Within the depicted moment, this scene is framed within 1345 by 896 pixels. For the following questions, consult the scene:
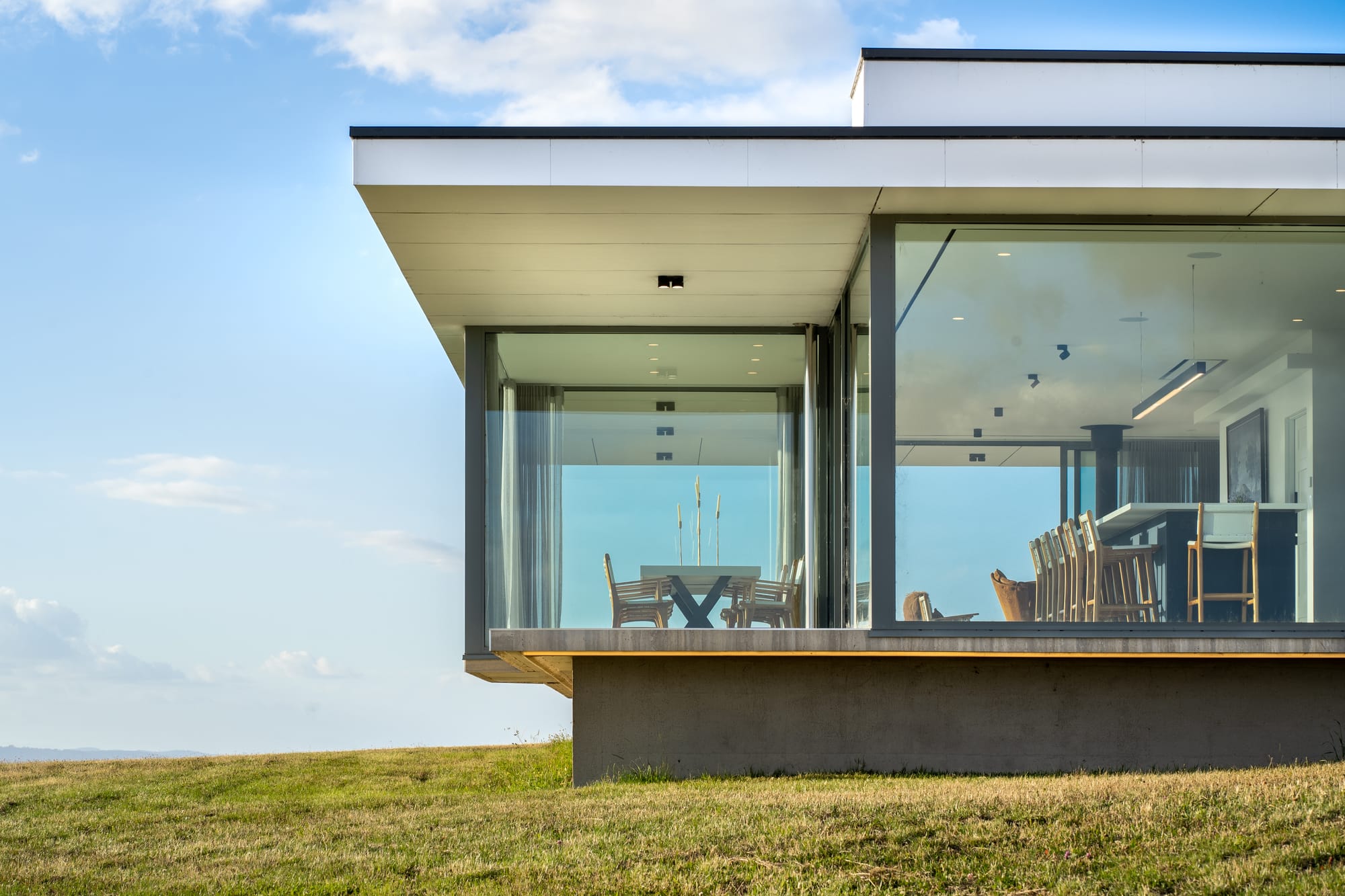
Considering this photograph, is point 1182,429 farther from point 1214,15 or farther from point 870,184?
point 1214,15

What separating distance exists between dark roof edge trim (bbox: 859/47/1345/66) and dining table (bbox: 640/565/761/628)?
13.4ft

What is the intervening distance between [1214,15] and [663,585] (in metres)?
7.70

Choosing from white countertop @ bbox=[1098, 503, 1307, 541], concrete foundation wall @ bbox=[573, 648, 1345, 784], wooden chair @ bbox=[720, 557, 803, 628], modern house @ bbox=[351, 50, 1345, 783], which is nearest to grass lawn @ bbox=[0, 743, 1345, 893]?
concrete foundation wall @ bbox=[573, 648, 1345, 784]

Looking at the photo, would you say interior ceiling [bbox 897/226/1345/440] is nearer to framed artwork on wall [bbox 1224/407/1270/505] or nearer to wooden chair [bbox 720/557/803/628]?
framed artwork on wall [bbox 1224/407/1270/505]

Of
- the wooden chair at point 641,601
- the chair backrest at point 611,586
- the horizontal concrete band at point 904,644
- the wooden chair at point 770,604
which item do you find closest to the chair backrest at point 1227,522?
the horizontal concrete band at point 904,644

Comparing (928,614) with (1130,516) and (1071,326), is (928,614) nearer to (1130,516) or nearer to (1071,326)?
(1130,516)

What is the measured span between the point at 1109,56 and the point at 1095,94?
308 millimetres

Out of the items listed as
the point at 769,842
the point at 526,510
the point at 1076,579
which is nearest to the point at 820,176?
the point at 1076,579

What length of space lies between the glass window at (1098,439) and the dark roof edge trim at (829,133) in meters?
0.70

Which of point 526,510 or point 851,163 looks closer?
point 851,163

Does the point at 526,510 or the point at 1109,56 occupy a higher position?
the point at 1109,56

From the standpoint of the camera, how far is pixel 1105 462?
8359mm

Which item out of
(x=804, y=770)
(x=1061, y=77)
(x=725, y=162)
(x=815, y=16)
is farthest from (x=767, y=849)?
(x=815, y=16)

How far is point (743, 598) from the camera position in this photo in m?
10.2
